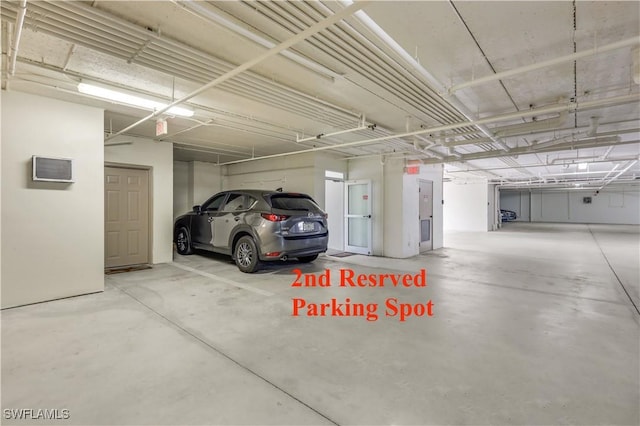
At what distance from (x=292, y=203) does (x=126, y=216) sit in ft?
10.4

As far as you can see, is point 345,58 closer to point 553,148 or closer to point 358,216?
point 553,148

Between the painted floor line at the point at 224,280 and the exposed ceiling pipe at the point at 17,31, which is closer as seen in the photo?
the exposed ceiling pipe at the point at 17,31

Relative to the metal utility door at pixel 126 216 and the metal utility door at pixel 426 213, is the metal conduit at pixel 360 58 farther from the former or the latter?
the metal utility door at pixel 126 216

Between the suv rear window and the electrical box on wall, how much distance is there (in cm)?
266

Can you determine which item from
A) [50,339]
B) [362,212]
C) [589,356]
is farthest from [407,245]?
[50,339]

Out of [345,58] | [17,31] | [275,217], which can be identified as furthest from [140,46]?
[275,217]

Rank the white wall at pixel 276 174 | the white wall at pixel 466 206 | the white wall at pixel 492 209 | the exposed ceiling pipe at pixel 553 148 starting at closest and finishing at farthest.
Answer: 1. the exposed ceiling pipe at pixel 553 148
2. the white wall at pixel 276 174
3. the white wall at pixel 466 206
4. the white wall at pixel 492 209

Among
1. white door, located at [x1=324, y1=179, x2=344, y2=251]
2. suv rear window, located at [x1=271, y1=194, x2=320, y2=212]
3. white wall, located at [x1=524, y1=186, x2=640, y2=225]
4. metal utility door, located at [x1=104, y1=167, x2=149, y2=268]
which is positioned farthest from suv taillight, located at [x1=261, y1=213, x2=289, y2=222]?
white wall, located at [x1=524, y1=186, x2=640, y2=225]

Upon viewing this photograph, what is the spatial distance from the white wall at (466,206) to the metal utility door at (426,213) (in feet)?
22.7

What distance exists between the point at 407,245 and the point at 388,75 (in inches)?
188

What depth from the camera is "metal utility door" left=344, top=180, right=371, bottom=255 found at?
7375mm

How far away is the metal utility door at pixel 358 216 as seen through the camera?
7.38 m

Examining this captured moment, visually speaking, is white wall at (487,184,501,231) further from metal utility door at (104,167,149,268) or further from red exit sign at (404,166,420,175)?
metal utility door at (104,167,149,268)

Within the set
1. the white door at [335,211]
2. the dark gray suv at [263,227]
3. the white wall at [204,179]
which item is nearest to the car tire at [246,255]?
the dark gray suv at [263,227]
